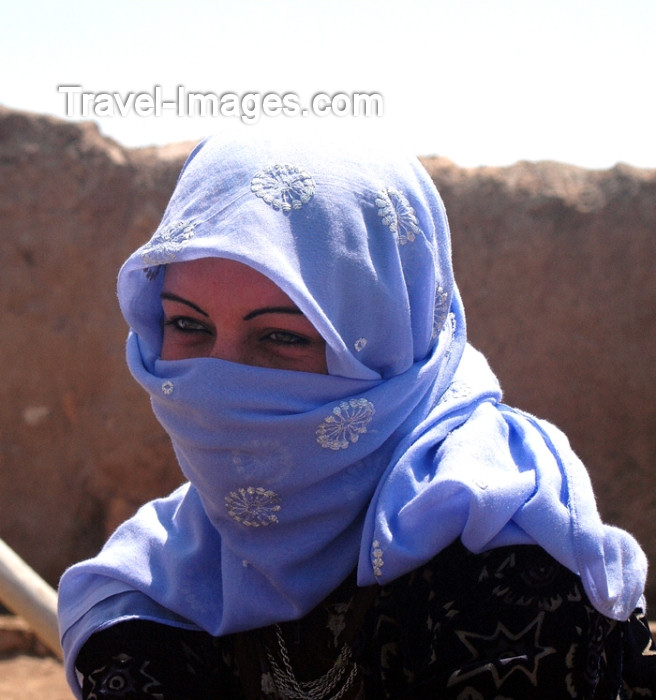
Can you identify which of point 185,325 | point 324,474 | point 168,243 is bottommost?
point 324,474

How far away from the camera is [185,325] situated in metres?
1.44

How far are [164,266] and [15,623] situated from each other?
352 cm

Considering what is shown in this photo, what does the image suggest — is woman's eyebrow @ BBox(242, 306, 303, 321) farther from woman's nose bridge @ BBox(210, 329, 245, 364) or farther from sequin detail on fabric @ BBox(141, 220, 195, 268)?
sequin detail on fabric @ BBox(141, 220, 195, 268)

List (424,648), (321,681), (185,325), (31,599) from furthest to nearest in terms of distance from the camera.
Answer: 1. (31,599)
2. (185,325)
3. (321,681)
4. (424,648)

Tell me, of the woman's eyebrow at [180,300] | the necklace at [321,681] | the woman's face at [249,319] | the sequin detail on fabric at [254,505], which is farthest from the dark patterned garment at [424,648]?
the woman's eyebrow at [180,300]

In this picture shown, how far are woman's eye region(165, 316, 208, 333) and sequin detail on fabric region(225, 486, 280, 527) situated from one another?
0.27m

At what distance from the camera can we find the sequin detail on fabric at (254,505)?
1.36 m

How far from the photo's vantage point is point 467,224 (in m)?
4.75

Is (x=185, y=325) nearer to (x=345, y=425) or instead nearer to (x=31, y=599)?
(x=345, y=425)

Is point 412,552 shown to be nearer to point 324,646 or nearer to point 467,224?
point 324,646

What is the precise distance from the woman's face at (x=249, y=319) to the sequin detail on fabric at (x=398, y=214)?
0.21 metres

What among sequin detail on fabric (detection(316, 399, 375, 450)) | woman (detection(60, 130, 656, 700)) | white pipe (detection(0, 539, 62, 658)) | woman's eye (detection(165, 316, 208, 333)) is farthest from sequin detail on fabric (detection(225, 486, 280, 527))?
white pipe (detection(0, 539, 62, 658))

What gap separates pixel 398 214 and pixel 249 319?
298mm

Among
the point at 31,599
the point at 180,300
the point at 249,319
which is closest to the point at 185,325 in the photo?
the point at 180,300
